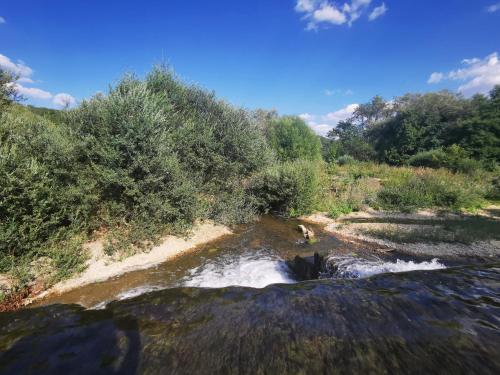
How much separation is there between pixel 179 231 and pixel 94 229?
9.26ft

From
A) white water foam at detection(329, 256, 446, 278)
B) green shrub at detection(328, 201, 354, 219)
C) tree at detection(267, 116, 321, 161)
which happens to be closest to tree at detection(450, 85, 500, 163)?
tree at detection(267, 116, 321, 161)

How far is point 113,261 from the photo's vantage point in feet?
24.6

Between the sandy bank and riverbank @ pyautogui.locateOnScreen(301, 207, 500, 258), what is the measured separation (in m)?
6.04

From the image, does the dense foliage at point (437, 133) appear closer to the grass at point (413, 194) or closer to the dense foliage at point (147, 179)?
the dense foliage at point (147, 179)

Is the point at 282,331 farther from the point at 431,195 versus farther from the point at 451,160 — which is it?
the point at 451,160

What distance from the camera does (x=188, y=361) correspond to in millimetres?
2863

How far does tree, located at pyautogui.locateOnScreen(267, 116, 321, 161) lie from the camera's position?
2961 centimetres

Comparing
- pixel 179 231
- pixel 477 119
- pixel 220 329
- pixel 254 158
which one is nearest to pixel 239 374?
pixel 220 329

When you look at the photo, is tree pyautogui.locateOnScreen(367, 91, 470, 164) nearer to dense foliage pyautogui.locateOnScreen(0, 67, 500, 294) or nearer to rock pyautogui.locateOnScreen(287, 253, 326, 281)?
dense foliage pyautogui.locateOnScreen(0, 67, 500, 294)

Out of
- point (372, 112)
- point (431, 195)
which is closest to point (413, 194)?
point (431, 195)

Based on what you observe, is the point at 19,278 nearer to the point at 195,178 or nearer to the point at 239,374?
the point at 239,374

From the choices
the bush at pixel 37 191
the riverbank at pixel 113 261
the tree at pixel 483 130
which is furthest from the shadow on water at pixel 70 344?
the tree at pixel 483 130

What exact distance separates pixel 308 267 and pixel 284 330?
161 inches

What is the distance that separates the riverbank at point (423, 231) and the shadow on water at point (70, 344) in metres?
8.31
